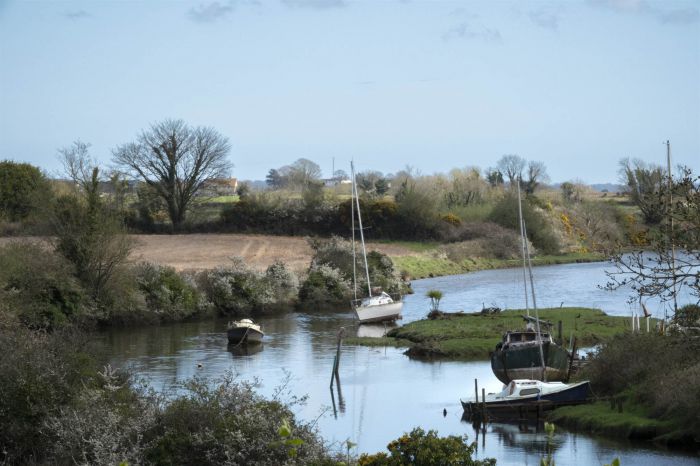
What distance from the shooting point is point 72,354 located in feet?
82.8

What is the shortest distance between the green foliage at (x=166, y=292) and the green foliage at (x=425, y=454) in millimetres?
42593

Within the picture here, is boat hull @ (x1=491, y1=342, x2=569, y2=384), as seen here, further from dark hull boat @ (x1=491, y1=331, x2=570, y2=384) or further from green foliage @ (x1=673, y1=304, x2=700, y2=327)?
green foliage @ (x1=673, y1=304, x2=700, y2=327)

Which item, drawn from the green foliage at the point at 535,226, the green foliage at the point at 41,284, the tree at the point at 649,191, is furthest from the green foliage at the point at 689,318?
the green foliage at the point at 535,226

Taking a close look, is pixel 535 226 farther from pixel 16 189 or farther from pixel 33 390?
pixel 33 390

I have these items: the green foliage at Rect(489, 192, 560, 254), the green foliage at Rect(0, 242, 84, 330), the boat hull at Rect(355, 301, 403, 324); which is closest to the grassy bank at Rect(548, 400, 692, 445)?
the boat hull at Rect(355, 301, 403, 324)

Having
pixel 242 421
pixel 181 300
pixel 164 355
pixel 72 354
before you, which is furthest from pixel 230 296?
pixel 242 421

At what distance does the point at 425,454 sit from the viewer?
1797cm

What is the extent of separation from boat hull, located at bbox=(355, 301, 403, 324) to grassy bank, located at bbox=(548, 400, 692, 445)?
2539cm

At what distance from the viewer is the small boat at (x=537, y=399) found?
32969 mm

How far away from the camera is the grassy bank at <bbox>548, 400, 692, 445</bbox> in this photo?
28516 millimetres

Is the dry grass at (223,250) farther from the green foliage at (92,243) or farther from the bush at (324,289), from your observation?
the green foliage at (92,243)

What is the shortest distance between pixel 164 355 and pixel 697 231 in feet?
102

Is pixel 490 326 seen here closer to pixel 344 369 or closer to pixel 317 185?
pixel 344 369

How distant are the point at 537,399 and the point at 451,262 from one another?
2319 inches
